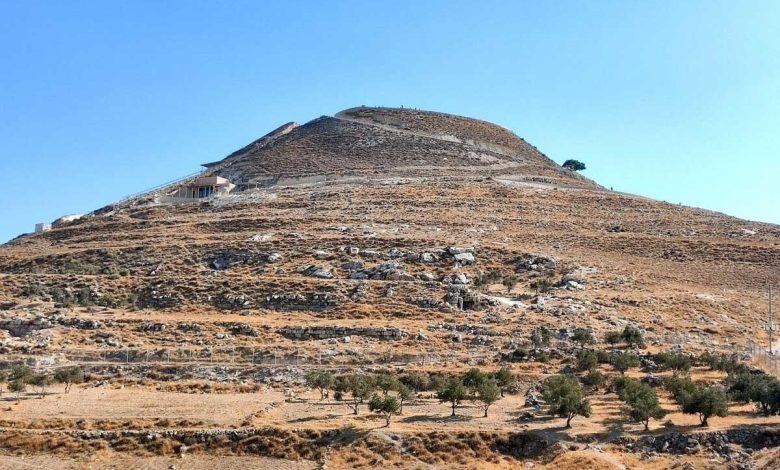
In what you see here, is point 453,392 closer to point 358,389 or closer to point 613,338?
point 358,389

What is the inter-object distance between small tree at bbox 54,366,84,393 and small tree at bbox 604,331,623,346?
2257 centimetres

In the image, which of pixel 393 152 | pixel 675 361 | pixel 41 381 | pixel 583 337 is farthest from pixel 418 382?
pixel 393 152

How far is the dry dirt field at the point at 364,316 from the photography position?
21906 mm

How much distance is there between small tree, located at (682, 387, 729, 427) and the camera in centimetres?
2216

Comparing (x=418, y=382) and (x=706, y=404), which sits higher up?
(x=706, y=404)

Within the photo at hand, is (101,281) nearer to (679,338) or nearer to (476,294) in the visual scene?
(476,294)

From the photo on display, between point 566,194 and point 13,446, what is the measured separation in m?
54.0

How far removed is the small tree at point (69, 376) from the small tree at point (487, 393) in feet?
52.4

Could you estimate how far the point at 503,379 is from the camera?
88.4 feet

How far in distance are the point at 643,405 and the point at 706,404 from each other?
1865mm

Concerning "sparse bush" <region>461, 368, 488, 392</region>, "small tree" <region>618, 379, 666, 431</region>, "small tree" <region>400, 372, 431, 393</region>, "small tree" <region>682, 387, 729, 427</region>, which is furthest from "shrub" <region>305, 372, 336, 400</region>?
"small tree" <region>682, 387, 729, 427</region>

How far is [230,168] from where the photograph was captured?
8206cm

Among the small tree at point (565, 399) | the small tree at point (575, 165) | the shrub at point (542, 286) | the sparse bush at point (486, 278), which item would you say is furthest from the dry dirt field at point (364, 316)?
the small tree at point (575, 165)

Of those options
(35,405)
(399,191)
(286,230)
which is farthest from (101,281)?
(399,191)
